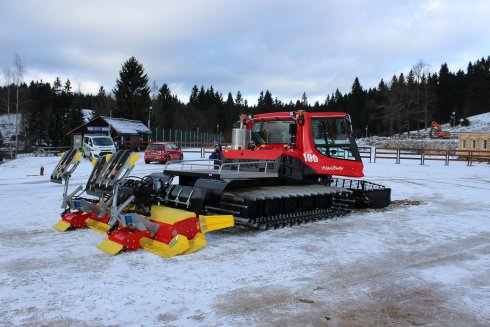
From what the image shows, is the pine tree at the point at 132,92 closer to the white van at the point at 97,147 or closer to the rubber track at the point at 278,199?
the white van at the point at 97,147

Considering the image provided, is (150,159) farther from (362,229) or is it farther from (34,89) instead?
(34,89)

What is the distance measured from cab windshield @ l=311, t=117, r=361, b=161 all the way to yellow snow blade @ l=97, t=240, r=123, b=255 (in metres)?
4.61

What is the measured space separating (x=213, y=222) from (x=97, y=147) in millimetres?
24448

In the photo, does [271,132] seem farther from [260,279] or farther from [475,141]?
[475,141]

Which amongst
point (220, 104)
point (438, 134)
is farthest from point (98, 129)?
point (220, 104)

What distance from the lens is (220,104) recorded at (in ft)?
396

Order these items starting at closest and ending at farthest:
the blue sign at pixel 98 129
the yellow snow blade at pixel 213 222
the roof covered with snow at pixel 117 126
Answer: the yellow snow blade at pixel 213 222
the roof covered with snow at pixel 117 126
the blue sign at pixel 98 129

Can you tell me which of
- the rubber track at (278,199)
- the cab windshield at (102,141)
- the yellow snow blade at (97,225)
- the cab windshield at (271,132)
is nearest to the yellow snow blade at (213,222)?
the rubber track at (278,199)

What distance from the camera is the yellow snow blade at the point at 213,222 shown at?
20.3 feet

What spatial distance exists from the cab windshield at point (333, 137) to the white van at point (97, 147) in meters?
21.9

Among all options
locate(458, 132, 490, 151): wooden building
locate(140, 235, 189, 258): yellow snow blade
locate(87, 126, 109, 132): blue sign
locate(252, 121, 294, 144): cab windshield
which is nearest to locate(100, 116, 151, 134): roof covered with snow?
locate(87, 126, 109, 132): blue sign

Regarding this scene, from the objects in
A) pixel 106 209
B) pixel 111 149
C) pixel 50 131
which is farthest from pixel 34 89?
pixel 106 209

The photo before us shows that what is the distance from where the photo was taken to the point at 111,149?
29.0m

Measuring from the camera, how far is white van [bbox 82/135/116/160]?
28172 millimetres
